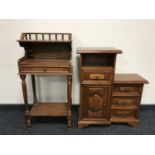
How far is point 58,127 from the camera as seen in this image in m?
1.99

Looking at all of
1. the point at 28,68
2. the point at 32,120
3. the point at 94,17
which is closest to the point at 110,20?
the point at 94,17

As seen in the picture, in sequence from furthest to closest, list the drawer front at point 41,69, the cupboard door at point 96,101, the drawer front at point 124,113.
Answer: the drawer front at point 124,113 < the cupboard door at point 96,101 < the drawer front at point 41,69

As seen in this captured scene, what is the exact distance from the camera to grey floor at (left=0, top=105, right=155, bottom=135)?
189 centimetres

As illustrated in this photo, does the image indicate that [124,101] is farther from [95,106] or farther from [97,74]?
[97,74]

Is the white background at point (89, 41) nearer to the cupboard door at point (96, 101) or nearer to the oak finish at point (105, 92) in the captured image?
the oak finish at point (105, 92)

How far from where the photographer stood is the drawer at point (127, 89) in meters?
1.85

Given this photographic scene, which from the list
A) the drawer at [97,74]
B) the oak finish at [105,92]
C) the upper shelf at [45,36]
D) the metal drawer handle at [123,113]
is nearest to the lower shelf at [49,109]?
the oak finish at [105,92]

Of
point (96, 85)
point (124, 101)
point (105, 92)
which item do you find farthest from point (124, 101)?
point (96, 85)

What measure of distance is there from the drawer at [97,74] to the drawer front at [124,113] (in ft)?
1.52

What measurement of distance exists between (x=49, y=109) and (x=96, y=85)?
0.73 meters

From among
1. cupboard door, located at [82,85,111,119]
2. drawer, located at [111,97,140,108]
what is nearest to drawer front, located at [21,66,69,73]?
cupboard door, located at [82,85,111,119]

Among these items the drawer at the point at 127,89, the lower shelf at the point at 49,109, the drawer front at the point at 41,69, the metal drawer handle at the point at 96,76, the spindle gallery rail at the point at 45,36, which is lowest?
the lower shelf at the point at 49,109

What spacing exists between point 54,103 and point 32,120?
0.37 meters

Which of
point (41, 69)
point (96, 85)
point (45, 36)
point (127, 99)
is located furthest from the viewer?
point (45, 36)
